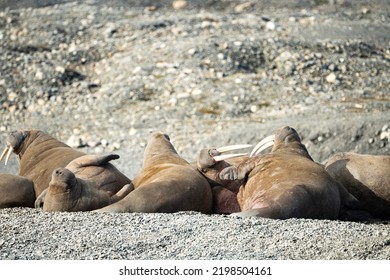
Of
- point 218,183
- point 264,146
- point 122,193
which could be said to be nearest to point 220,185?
point 218,183

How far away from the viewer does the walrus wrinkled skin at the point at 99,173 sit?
32.8ft

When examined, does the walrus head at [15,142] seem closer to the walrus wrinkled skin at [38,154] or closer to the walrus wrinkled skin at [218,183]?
the walrus wrinkled skin at [38,154]

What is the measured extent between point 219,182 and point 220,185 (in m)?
0.03

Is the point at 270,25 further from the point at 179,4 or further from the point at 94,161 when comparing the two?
the point at 94,161

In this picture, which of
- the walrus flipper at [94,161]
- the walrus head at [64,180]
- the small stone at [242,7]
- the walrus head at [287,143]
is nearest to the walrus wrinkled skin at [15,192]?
the walrus flipper at [94,161]

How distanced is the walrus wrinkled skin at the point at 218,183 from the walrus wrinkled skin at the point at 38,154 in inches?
59.3

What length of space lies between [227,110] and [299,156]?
223 inches

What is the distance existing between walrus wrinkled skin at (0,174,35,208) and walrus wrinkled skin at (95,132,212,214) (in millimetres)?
1070

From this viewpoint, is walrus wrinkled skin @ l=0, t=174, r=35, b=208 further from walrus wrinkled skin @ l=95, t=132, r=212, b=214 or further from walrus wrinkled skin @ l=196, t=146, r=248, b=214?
walrus wrinkled skin @ l=196, t=146, r=248, b=214

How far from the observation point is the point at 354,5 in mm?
21547

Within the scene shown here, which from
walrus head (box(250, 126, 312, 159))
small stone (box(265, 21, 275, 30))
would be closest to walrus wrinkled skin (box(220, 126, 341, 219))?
walrus head (box(250, 126, 312, 159))

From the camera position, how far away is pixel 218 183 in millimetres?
10109

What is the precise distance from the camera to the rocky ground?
14.8 m
